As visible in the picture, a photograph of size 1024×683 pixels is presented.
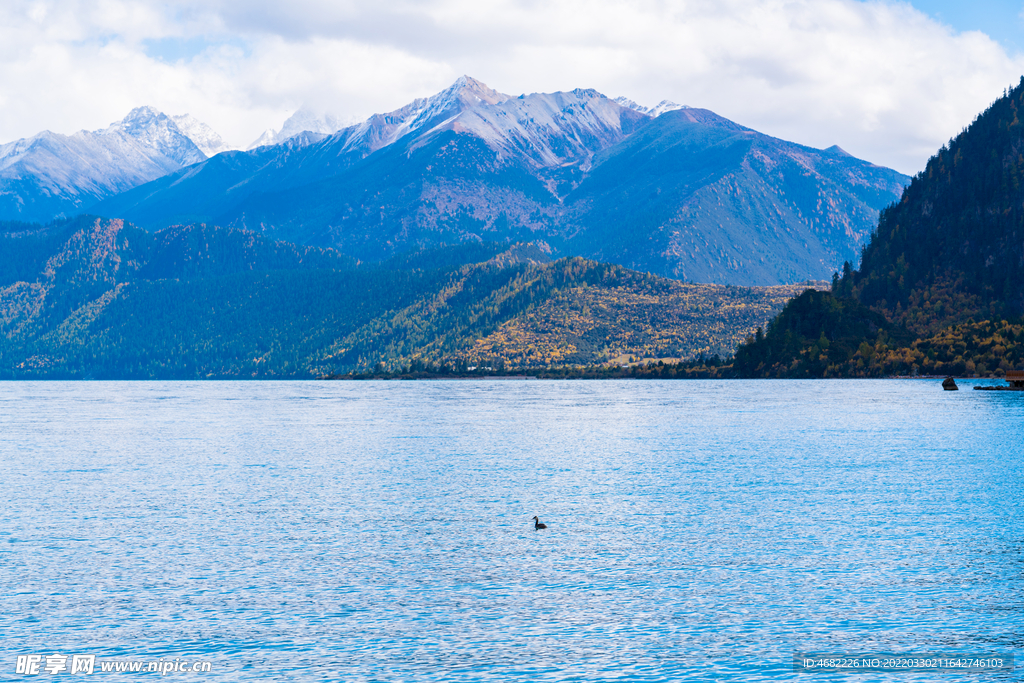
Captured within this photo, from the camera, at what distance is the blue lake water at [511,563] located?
1656 inches

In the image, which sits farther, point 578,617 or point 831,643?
point 578,617

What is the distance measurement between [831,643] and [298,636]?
21.7 m

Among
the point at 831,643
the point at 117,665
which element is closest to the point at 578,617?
the point at 831,643

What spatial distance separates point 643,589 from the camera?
51.7 meters

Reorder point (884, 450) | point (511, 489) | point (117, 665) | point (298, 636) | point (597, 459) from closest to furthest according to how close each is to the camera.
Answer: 1. point (117, 665)
2. point (298, 636)
3. point (511, 489)
4. point (597, 459)
5. point (884, 450)

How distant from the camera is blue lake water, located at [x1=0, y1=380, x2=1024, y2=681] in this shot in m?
42.1

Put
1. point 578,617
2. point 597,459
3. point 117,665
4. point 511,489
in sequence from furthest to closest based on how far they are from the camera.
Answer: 1. point 597,459
2. point 511,489
3. point 578,617
4. point 117,665

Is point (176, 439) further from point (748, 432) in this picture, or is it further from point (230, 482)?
point (748, 432)

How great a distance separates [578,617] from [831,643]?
1068cm

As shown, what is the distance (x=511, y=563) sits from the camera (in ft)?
191

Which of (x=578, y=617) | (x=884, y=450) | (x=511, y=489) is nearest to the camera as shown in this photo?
(x=578, y=617)

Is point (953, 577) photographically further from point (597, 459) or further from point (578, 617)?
point (597, 459)

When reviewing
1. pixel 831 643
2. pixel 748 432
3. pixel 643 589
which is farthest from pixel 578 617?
pixel 748 432

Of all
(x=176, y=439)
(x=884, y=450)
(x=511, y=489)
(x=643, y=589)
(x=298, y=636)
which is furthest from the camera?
(x=176, y=439)
